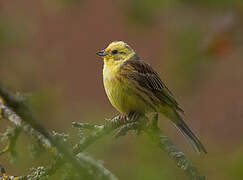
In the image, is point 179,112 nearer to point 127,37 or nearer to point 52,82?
point 52,82

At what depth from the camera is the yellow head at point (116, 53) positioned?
5051 millimetres

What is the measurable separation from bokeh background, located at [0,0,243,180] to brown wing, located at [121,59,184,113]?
126mm

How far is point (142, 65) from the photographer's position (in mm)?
5102

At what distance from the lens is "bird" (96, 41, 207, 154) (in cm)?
447

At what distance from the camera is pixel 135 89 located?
4.67 metres

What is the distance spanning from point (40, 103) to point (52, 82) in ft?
2.07

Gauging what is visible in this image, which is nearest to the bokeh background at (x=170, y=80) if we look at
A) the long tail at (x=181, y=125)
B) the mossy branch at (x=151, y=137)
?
the long tail at (x=181, y=125)

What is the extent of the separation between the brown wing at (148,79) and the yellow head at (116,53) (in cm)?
10

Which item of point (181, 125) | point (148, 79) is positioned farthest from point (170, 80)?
point (181, 125)

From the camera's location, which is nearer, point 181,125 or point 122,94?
point 122,94

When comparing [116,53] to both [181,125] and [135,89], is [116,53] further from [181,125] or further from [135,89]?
[181,125]

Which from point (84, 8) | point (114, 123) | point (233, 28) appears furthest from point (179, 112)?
point (84, 8)

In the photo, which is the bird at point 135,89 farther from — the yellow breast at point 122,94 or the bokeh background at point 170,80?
the bokeh background at point 170,80

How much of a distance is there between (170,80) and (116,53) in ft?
2.00
